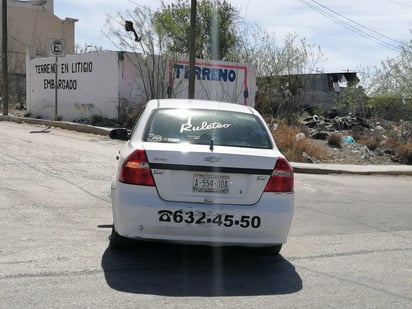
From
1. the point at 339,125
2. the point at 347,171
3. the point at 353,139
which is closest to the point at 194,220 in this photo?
the point at 347,171

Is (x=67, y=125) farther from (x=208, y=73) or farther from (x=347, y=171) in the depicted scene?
(x=347, y=171)

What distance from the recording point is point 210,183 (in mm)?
5516

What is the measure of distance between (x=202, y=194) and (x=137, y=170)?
25.9 inches

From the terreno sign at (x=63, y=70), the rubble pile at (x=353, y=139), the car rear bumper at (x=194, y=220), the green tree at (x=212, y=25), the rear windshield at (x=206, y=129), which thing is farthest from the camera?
the green tree at (x=212, y=25)

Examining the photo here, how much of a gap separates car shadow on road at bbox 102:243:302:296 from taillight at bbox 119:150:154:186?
874 millimetres

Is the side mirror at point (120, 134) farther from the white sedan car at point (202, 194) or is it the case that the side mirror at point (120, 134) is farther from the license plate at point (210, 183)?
the license plate at point (210, 183)

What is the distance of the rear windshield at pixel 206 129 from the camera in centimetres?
588

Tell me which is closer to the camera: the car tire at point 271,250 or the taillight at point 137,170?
the taillight at point 137,170

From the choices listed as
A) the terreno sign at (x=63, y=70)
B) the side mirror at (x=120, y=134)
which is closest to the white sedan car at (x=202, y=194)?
the side mirror at (x=120, y=134)

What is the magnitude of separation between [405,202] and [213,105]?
5.78m

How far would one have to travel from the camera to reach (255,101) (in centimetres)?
2733

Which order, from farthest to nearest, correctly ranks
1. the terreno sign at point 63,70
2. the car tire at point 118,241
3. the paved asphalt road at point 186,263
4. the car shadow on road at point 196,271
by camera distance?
1. the terreno sign at point 63,70
2. the car tire at point 118,241
3. the car shadow on road at point 196,271
4. the paved asphalt road at point 186,263

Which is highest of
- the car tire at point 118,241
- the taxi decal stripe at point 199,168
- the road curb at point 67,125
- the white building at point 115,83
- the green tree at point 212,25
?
the green tree at point 212,25

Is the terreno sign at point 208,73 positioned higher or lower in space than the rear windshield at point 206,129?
higher
